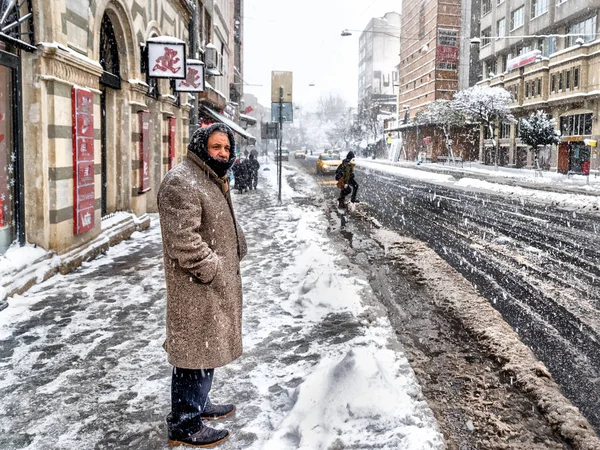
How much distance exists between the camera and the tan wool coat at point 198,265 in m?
2.88

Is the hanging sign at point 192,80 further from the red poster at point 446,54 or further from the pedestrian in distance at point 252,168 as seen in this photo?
the red poster at point 446,54

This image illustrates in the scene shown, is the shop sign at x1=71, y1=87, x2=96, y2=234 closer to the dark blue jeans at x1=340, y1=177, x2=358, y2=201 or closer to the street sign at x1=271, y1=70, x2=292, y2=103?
the street sign at x1=271, y1=70, x2=292, y2=103

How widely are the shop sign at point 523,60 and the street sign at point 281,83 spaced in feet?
116

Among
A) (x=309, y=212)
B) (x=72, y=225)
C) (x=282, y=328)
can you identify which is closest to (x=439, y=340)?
(x=282, y=328)

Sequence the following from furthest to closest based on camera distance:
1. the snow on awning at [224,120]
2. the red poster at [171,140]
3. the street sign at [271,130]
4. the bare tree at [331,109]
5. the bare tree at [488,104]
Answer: the bare tree at [331,109] → the bare tree at [488,104] → the snow on awning at [224,120] → the street sign at [271,130] → the red poster at [171,140]

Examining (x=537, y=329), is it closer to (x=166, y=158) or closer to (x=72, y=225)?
(x=72, y=225)

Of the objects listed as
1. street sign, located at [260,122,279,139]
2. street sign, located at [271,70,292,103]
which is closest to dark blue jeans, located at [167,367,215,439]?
street sign, located at [271,70,292,103]

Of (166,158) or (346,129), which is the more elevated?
(346,129)

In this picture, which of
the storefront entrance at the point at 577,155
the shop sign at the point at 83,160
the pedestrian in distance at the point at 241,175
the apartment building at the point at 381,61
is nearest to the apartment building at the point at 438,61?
the storefront entrance at the point at 577,155

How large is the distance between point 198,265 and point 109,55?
9103 mm

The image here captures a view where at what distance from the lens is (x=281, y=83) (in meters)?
16.7

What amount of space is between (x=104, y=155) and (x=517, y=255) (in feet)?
26.4

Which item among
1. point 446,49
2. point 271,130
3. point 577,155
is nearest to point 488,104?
point 577,155

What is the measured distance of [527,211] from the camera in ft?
50.2
